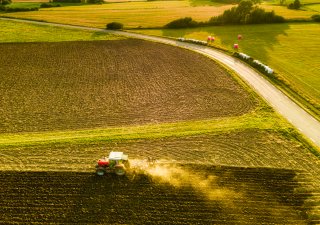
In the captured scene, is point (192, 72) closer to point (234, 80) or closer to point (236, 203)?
point (234, 80)

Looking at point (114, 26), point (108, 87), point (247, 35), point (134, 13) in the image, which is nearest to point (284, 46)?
point (247, 35)

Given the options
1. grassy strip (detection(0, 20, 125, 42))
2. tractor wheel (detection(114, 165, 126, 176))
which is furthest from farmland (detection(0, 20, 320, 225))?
grassy strip (detection(0, 20, 125, 42))

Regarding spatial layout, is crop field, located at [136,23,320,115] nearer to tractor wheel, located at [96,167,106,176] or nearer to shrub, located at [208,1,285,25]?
shrub, located at [208,1,285,25]

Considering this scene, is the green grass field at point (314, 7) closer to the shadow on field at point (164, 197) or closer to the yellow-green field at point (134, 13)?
the yellow-green field at point (134, 13)

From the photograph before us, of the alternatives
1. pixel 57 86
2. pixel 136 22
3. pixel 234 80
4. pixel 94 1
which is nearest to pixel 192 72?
pixel 234 80

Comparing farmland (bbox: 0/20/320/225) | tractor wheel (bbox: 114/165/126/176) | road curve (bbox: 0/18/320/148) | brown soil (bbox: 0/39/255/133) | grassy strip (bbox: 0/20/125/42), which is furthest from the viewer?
grassy strip (bbox: 0/20/125/42)

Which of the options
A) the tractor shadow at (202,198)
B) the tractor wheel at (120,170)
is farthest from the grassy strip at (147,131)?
the tractor shadow at (202,198)
